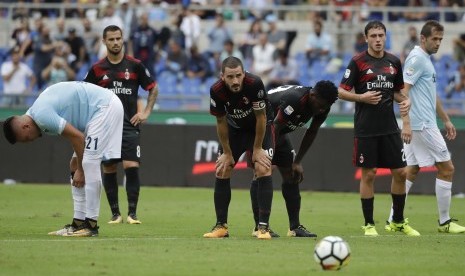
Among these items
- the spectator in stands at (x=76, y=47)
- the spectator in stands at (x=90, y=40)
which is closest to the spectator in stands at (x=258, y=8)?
the spectator in stands at (x=90, y=40)

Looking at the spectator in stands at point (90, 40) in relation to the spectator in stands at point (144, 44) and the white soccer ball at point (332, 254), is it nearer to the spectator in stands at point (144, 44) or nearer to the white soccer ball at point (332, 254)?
the spectator in stands at point (144, 44)

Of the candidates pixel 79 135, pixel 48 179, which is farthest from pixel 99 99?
pixel 48 179

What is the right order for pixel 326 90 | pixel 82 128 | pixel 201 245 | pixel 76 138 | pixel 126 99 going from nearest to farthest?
pixel 201 245 → pixel 76 138 → pixel 82 128 → pixel 326 90 → pixel 126 99

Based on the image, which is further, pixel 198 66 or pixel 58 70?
pixel 198 66

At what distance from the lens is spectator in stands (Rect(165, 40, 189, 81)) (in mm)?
26094

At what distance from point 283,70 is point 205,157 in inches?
192

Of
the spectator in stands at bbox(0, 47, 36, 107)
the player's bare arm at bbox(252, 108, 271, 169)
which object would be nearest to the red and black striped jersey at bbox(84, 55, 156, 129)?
the player's bare arm at bbox(252, 108, 271, 169)

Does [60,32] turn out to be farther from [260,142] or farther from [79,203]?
[260,142]

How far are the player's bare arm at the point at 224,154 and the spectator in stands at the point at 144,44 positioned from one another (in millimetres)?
14195

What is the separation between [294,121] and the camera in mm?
12320

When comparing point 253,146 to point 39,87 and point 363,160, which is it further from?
point 39,87

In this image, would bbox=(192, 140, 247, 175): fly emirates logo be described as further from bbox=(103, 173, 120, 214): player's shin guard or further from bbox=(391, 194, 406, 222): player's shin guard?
bbox=(391, 194, 406, 222): player's shin guard

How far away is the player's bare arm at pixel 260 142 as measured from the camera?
11531mm

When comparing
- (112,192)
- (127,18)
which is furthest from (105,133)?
(127,18)
